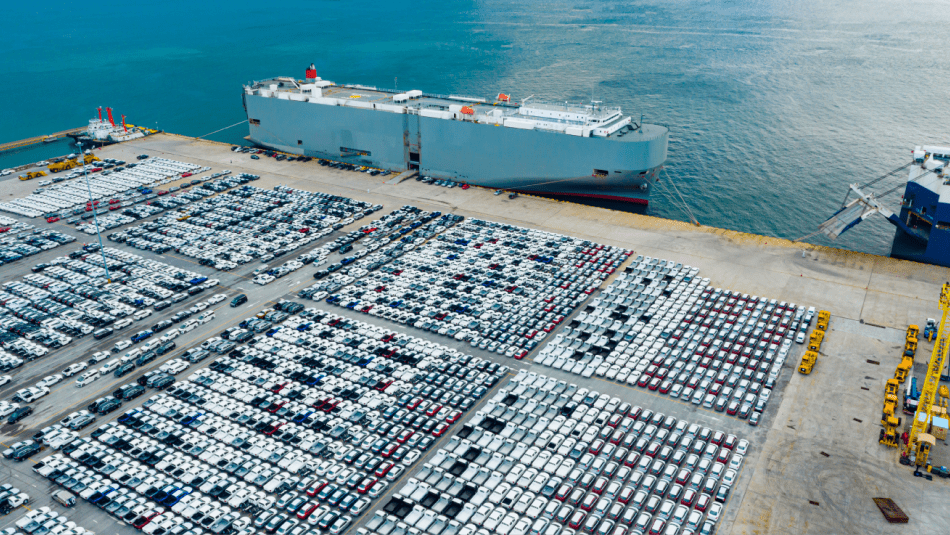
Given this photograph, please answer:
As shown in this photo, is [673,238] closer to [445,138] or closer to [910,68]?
[445,138]

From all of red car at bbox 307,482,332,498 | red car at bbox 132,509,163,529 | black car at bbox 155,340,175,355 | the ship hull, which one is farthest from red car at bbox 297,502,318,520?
the ship hull

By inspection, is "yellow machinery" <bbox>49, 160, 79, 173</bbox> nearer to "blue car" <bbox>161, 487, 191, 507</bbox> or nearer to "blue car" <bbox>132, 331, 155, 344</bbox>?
"blue car" <bbox>132, 331, 155, 344</bbox>

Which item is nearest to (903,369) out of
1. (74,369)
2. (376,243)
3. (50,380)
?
(376,243)

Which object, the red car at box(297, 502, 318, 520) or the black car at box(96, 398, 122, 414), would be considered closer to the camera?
the red car at box(297, 502, 318, 520)

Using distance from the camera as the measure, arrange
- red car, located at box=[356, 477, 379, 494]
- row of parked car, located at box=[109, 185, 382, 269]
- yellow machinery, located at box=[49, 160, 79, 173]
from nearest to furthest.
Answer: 1. red car, located at box=[356, 477, 379, 494]
2. row of parked car, located at box=[109, 185, 382, 269]
3. yellow machinery, located at box=[49, 160, 79, 173]

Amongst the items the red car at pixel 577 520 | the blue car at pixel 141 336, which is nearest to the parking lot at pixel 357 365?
the red car at pixel 577 520
